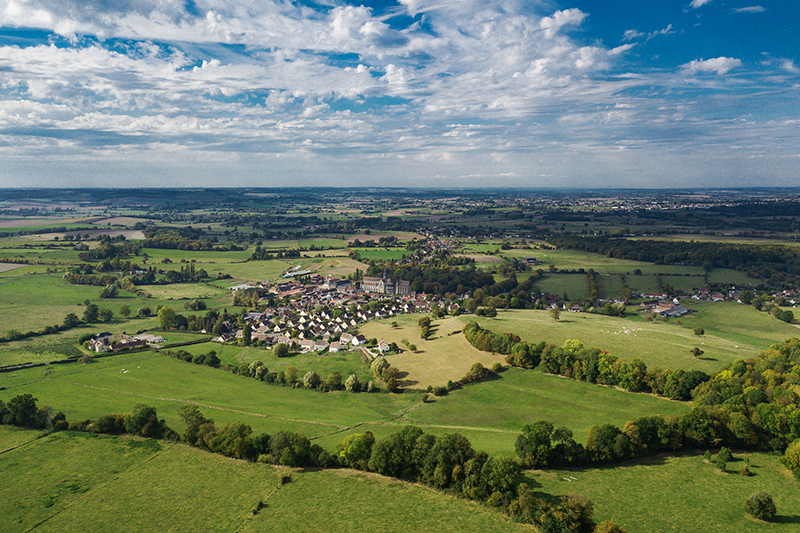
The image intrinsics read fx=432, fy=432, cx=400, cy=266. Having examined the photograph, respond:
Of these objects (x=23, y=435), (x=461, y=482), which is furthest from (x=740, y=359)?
(x=23, y=435)

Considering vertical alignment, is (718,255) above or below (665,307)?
above

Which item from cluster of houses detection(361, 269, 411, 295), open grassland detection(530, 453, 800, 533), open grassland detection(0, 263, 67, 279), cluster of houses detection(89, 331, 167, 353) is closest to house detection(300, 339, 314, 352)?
cluster of houses detection(89, 331, 167, 353)

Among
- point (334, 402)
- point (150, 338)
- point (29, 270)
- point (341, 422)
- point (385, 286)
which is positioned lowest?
point (334, 402)

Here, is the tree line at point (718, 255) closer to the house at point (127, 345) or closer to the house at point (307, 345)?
the house at point (307, 345)

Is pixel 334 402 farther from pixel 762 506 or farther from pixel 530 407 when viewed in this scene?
pixel 762 506

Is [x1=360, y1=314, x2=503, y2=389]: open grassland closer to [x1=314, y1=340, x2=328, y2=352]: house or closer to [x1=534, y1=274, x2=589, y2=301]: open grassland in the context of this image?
[x1=314, y1=340, x2=328, y2=352]: house

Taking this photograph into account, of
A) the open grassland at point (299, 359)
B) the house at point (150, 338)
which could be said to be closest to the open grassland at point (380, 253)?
the open grassland at point (299, 359)

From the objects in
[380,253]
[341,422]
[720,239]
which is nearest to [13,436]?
[341,422]

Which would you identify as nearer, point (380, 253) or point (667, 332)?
point (667, 332)
